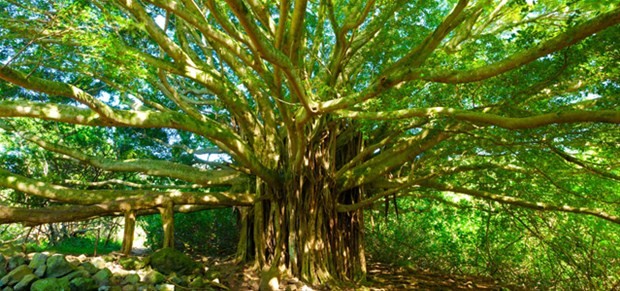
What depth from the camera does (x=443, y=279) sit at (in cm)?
626

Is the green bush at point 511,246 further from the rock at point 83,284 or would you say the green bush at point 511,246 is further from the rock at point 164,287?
the rock at point 83,284

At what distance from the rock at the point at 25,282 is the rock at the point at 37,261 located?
0.50 feet

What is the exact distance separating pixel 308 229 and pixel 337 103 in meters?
2.28

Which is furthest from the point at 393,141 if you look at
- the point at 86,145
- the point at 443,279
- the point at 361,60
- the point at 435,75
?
the point at 86,145

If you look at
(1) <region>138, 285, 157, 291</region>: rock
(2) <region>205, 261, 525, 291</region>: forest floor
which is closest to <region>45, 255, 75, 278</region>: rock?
(1) <region>138, 285, 157, 291</region>: rock

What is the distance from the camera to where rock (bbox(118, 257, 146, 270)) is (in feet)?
12.5

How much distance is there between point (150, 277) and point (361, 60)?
4.25 metres

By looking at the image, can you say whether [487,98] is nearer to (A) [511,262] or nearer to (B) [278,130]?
(B) [278,130]

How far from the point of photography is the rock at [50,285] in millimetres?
2992

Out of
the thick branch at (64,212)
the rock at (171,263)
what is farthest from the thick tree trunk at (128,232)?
the rock at (171,263)

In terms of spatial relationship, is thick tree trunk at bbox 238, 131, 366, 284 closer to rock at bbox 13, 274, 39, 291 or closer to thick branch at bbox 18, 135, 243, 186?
thick branch at bbox 18, 135, 243, 186

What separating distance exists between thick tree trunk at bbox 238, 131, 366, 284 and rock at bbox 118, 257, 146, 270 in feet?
5.19

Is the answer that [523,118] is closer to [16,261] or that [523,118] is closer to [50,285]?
[50,285]

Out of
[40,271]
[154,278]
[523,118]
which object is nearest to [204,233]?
[154,278]
